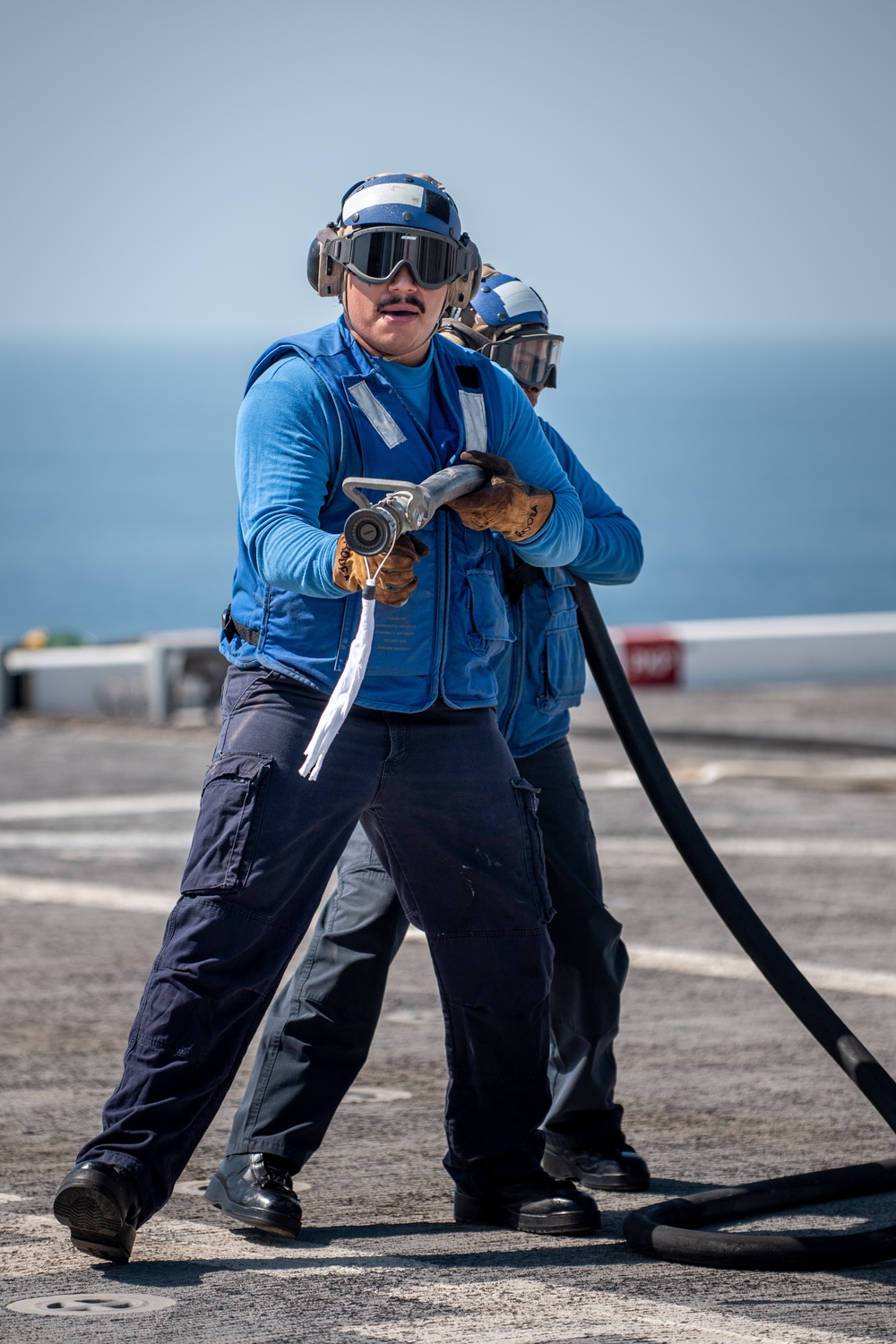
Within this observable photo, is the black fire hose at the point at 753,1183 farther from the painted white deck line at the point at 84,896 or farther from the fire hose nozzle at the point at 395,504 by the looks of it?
the painted white deck line at the point at 84,896

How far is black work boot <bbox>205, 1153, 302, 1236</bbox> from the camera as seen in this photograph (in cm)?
432

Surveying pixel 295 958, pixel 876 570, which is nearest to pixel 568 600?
pixel 295 958

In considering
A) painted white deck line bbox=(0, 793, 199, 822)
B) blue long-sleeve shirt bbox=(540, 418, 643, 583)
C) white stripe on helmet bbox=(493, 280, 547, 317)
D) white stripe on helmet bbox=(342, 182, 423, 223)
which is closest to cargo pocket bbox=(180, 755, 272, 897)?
blue long-sleeve shirt bbox=(540, 418, 643, 583)

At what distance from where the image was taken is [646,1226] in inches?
168

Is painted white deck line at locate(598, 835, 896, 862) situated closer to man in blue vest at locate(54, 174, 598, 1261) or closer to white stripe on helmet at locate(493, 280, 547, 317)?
white stripe on helmet at locate(493, 280, 547, 317)

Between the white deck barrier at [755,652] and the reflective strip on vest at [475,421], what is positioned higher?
the reflective strip on vest at [475,421]

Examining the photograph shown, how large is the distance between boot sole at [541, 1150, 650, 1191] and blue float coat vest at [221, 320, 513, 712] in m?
1.23

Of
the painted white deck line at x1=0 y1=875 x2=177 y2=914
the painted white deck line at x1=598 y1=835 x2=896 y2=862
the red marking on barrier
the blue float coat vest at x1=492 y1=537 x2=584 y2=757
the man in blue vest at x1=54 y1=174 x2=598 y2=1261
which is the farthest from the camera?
the red marking on barrier

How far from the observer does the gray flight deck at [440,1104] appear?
12.6ft

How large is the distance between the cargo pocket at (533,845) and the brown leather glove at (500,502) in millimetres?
553

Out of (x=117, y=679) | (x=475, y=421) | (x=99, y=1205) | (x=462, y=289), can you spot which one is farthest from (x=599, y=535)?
(x=117, y=679)

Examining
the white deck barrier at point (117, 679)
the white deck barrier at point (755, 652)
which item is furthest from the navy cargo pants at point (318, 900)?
the white deck barrier at point (755, 652)

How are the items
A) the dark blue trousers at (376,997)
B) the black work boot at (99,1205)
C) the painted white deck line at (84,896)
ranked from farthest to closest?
the painted white deck line at (84,896)
the dark blue trousers at (376,997)
the black work boot at (99,1205)

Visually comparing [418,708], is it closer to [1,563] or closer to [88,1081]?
[88,1081]
